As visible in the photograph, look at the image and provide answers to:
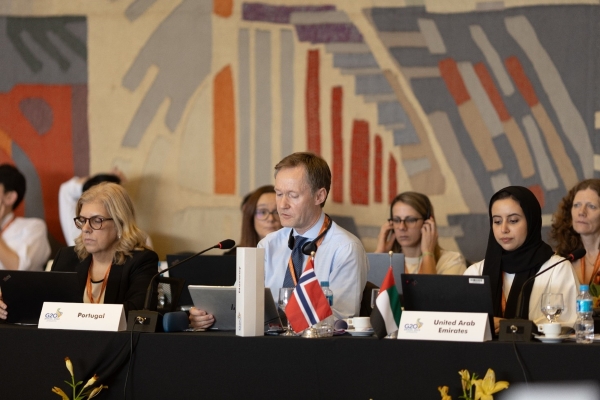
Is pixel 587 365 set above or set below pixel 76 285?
below

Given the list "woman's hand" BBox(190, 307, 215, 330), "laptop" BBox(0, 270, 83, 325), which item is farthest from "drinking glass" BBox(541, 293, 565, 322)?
"laptop" BBox(0, 270, 83, 325)

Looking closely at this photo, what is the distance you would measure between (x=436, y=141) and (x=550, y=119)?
75 centimetres

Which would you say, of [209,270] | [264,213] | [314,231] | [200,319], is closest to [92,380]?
[200,319]

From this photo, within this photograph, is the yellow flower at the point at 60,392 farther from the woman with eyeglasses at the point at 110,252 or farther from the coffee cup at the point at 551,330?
the coffee cup at the point at 551,330

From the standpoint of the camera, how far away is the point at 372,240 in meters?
5.86

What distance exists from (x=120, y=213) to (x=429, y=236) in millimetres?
2073

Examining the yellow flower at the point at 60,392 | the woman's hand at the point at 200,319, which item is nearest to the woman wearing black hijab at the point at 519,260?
the woman's hand at the point at 200,319

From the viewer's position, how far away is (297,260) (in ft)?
12.3

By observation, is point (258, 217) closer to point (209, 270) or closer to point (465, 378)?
point (209, 270)

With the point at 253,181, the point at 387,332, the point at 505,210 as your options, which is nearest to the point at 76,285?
the point at 387,332

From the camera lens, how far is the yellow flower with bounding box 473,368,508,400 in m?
2.47

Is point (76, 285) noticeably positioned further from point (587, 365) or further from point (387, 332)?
point (587, 365)

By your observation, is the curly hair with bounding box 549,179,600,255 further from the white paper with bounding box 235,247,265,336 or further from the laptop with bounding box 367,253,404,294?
the white paper with bounding box 235,247,265,336

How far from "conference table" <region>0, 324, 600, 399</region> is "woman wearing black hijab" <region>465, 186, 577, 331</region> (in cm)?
79
